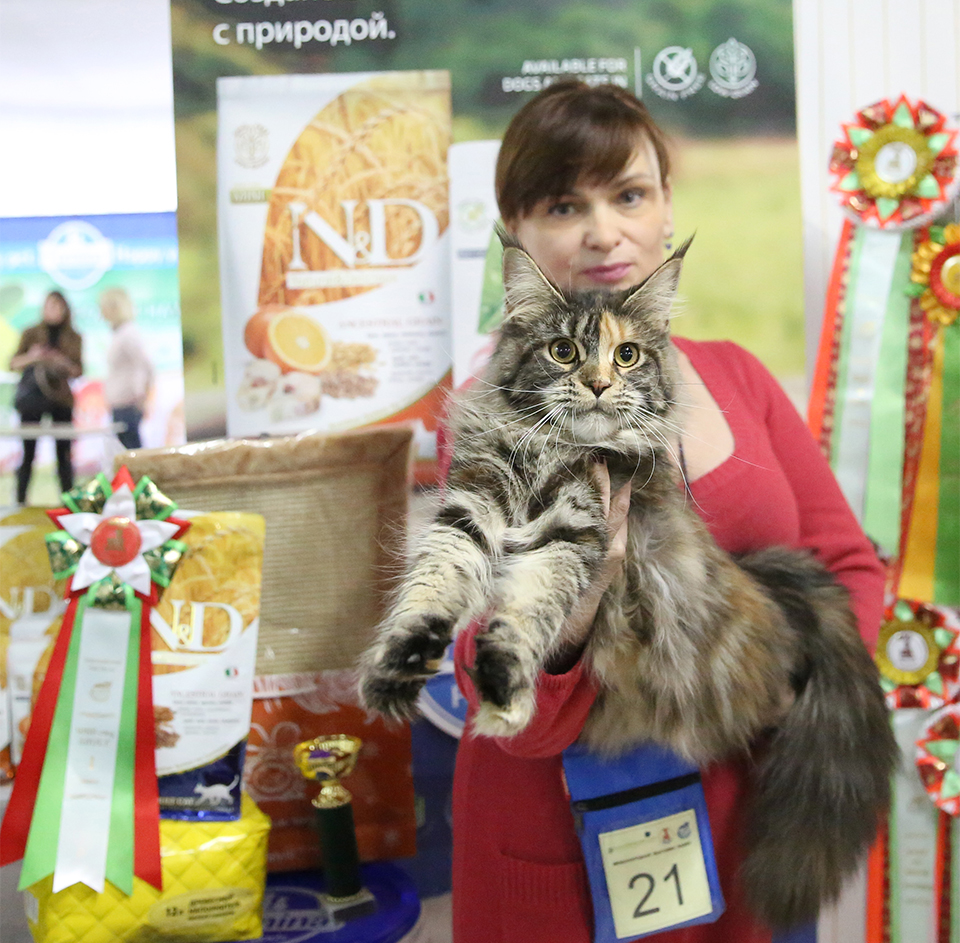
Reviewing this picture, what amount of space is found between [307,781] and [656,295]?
1.26 meters

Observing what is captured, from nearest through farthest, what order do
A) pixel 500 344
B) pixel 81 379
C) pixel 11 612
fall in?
1. pixel 500 344
2. pixel 11 612
3. pixel 81 379

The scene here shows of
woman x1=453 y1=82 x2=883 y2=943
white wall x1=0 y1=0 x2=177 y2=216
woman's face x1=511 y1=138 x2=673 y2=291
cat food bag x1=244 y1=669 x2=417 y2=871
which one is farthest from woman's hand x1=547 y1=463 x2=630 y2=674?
white wall x1=0 y1=0 x2=177 y2=216

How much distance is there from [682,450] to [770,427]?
0.89 feet

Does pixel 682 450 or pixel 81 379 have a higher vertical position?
pixel 81 379

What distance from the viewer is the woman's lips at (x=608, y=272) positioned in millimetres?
1511

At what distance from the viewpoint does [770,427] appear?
4.88ft

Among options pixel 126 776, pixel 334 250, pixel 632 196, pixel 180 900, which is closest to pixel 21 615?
pixel 126 776

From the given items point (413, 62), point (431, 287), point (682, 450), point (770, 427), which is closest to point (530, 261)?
point (682, 450)

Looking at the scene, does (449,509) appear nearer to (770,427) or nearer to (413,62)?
(770,427)

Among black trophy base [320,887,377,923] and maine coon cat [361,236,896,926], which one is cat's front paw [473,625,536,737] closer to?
maine coon cat [361,236,896,926]

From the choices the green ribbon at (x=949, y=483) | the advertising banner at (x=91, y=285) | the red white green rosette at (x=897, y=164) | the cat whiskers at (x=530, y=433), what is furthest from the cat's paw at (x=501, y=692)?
the red white green rosette at (x=897, y=164)

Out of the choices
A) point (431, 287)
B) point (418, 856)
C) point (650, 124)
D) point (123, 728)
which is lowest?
point (418, 856)

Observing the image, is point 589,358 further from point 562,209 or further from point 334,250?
point 334,250

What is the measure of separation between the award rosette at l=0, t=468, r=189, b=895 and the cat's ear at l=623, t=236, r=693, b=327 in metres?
0.95
